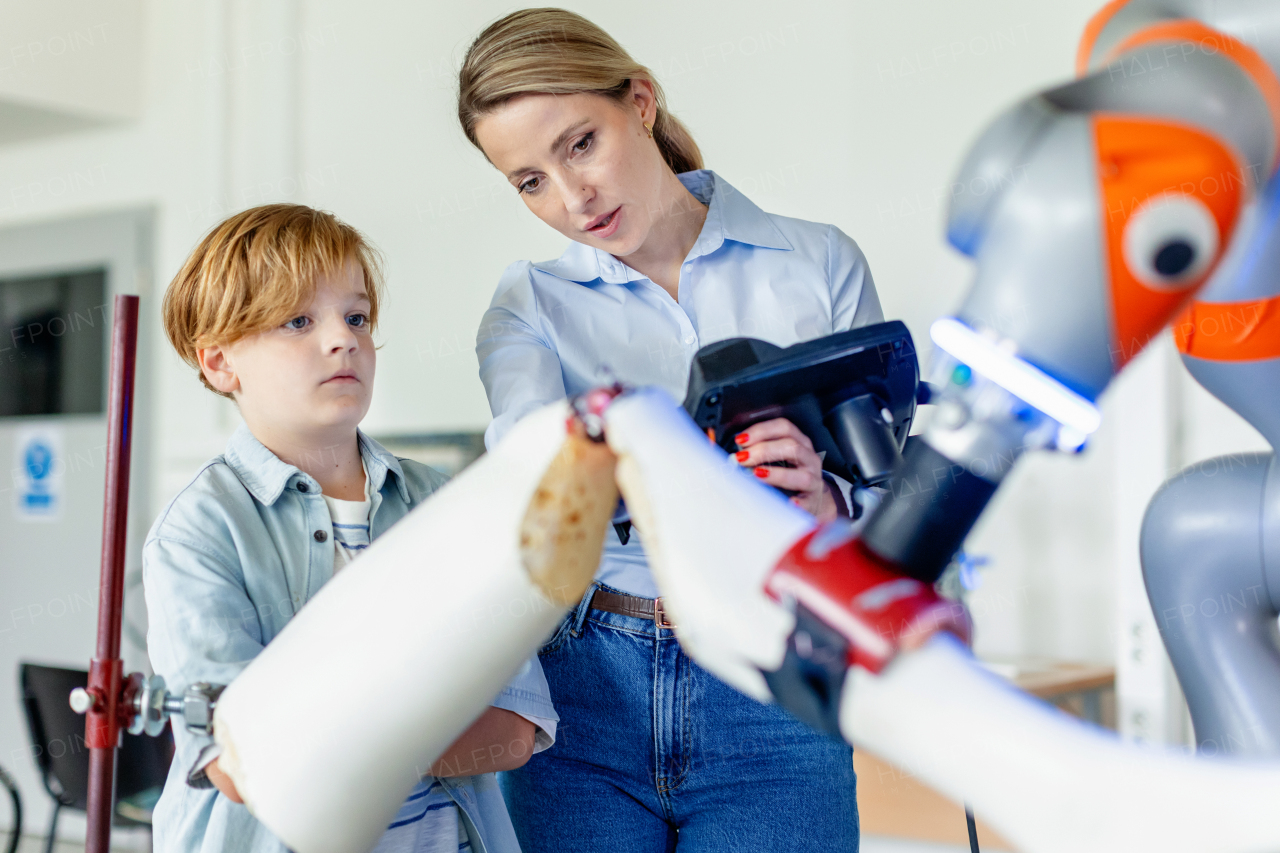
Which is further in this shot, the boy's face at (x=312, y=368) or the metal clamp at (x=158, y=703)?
the boy's face at (x=312, y=368)

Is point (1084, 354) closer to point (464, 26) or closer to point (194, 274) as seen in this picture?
point (194, 274)

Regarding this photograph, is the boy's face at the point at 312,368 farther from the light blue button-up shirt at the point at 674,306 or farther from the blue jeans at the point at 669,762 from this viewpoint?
the blue jeans at the point at 669,762

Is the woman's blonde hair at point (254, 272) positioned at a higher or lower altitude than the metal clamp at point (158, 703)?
higher

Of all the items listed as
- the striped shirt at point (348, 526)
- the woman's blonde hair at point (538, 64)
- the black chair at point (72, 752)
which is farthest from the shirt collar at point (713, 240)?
the black chair at point (72, 752)

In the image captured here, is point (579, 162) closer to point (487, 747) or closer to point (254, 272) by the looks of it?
point (254, 272)

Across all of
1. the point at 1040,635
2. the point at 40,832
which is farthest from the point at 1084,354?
the point at 40,832

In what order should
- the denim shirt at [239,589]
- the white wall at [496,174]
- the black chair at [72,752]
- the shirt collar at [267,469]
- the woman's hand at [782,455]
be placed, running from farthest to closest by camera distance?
the white wall at [496,174]
the black chair at [72,752]
the shirt collar at [267,469]
the denim shirt at [239,589]
the woman's hand at [782,455]

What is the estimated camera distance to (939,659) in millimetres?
440

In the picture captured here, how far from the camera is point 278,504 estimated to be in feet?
2.83

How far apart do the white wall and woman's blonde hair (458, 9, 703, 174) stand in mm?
1092

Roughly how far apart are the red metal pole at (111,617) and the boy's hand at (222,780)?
0.06 metres

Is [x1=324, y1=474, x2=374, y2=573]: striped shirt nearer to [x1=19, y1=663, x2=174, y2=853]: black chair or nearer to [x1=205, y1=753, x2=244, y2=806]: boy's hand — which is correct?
[x1=205, y1=753, x2=244, y2=806]: boy's hand

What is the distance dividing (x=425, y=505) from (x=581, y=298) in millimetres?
366

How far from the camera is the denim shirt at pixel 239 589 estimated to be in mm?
738
